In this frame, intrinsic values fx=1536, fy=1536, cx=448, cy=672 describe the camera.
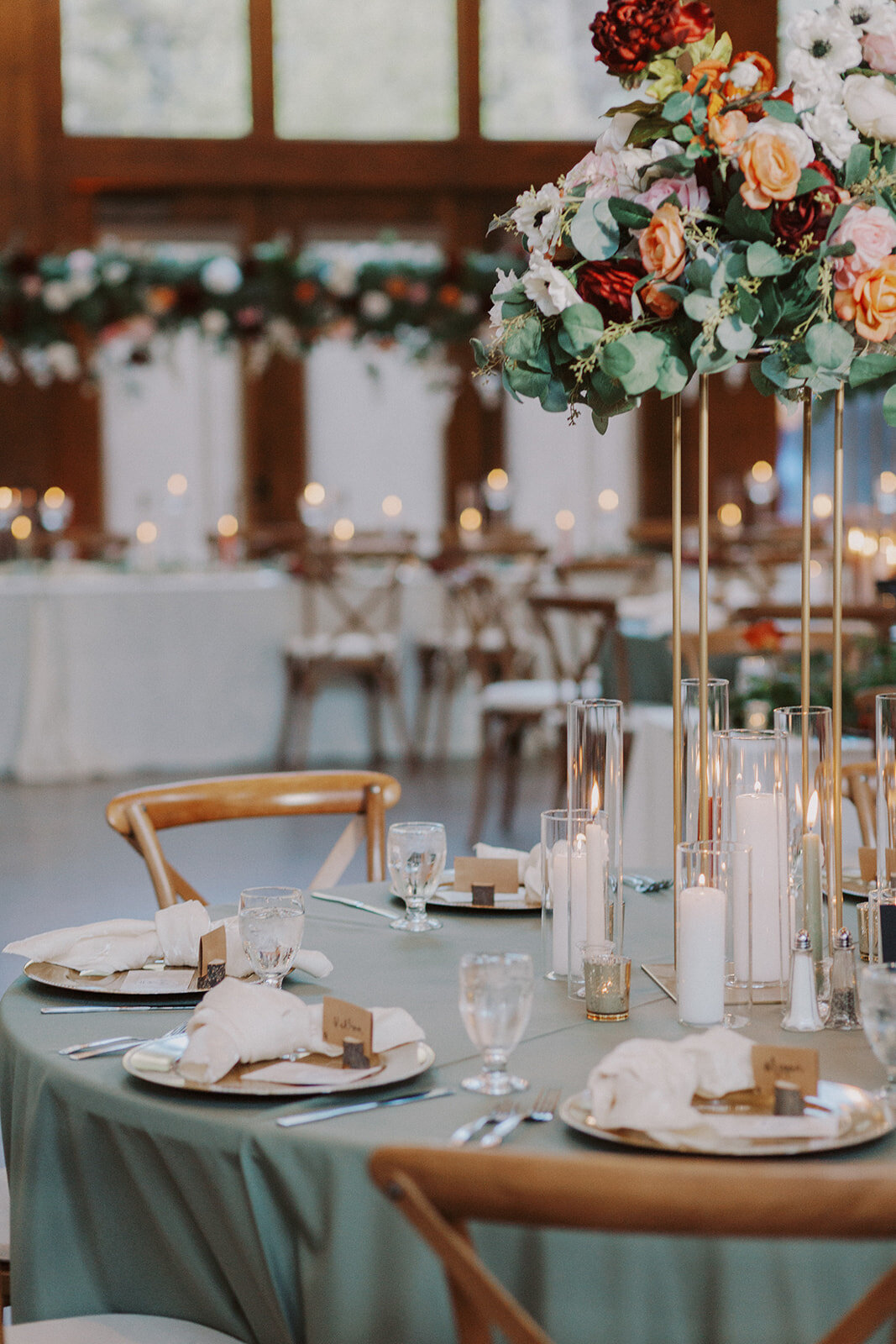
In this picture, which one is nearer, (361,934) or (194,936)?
(194,936)

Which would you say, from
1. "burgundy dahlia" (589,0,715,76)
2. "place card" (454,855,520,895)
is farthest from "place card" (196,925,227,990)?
"burgundy dahlia" (589,0,715,76)

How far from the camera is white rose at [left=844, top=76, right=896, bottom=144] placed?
148cm

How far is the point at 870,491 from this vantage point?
12219mm

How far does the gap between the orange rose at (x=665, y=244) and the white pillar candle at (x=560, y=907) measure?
0.62m

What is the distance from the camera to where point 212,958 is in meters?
1.75

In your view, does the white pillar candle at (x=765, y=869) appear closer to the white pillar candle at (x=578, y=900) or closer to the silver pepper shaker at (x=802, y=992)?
the silver pepper shaker at (x=802, y=992)

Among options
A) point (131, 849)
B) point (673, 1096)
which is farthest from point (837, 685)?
point (131, 849)

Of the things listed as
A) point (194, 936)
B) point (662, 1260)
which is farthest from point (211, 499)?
point (662, 1260)

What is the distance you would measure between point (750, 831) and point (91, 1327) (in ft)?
2.67

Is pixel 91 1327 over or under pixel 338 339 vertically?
under

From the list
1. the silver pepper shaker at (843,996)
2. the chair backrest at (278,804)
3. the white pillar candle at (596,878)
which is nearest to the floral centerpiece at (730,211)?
the white pillar candle at (596,878)

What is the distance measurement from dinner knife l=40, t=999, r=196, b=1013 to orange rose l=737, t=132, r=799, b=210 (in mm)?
1012

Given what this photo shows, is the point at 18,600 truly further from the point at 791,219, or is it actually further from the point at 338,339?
the point at 791,219

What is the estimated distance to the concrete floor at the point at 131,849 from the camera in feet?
15.7
